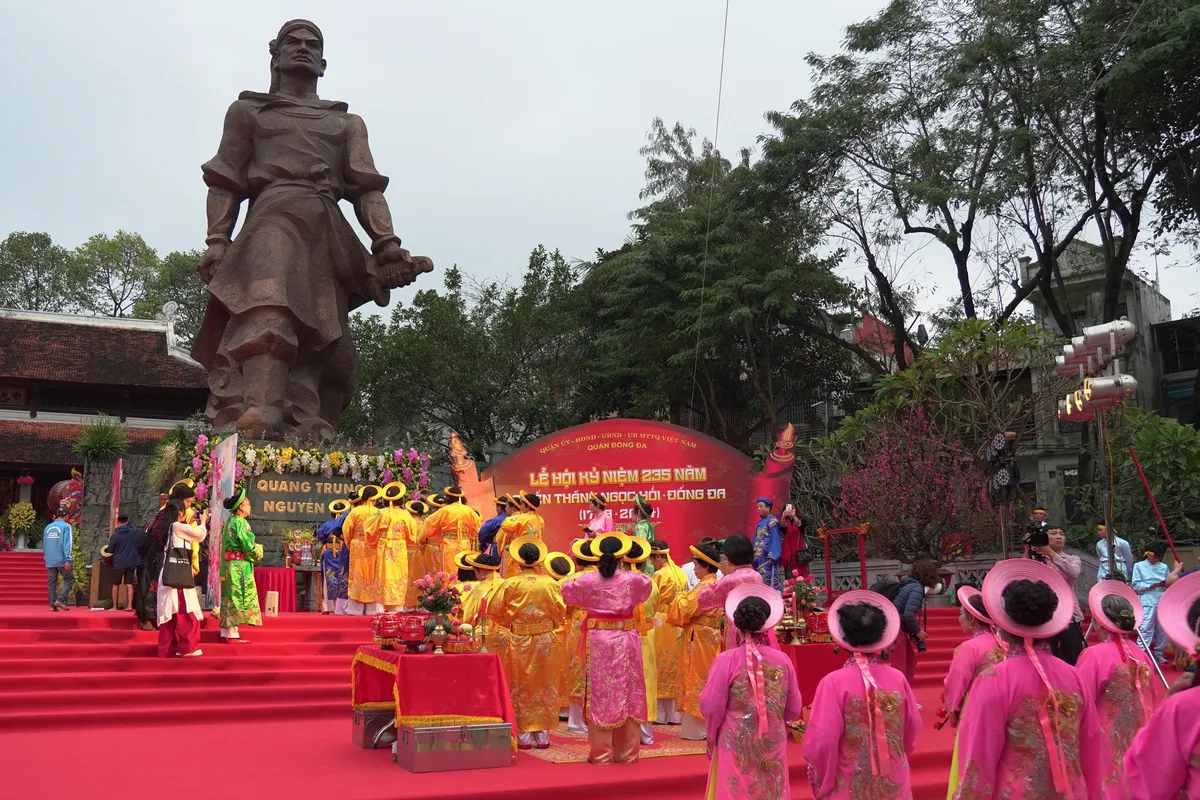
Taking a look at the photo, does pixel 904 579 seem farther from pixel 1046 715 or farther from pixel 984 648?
pixel 1046 715

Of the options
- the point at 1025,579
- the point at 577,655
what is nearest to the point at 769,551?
the point at 577,655

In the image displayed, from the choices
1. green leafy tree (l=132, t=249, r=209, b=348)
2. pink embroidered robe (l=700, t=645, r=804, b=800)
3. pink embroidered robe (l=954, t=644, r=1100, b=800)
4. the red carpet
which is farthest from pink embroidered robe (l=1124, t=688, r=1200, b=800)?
green leafy tree (l=132, t=249, r=209, b=348)

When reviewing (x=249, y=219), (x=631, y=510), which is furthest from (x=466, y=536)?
(x=249, y=219)

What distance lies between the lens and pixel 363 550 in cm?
1174

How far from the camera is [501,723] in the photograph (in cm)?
633

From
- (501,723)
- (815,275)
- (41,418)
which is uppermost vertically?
(815,275)

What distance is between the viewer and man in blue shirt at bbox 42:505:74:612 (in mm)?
12992

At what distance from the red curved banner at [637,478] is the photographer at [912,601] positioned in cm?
756

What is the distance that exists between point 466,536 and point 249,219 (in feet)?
21.3

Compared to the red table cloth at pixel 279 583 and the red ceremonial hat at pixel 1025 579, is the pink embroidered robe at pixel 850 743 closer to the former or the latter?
the red ceremonial hat at pixel 1025 579

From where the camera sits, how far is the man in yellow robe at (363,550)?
11656 mm

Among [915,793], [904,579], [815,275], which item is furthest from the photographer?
[815,275]

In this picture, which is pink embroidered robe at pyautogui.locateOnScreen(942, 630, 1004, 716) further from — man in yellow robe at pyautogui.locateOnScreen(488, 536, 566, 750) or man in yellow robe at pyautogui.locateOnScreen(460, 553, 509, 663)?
man in yellow robe at pyautogui.locateOnScreen(460, 553, 509, 663)

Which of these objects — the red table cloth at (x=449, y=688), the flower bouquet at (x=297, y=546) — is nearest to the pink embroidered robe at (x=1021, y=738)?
the red table cloth at (x=449, y=688)
